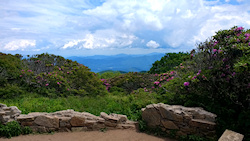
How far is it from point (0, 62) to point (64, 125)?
6.17 m

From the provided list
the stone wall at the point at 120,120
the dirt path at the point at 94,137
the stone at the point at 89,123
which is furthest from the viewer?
the stone at the point at 89,123

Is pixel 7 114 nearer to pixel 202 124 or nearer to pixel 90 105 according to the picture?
pixel 90 105

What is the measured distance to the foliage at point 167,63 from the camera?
47.9 ft

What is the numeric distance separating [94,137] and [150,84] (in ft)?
24.6

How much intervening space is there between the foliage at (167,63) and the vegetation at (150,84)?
6.55 ft

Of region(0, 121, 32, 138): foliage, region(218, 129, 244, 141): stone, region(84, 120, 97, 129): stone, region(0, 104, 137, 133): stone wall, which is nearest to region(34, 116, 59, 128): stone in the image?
region(0, 104, 137, 133): stone wall

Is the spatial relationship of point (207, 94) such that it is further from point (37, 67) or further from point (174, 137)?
point (37, 67)

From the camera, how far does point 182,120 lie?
5.26 meters

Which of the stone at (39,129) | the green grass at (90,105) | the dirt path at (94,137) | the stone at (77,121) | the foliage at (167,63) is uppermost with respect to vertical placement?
the foliage at (167,63)

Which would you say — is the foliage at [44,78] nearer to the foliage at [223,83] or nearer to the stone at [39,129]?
the stone at [39,129]

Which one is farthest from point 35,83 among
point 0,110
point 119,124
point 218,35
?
point 218,35

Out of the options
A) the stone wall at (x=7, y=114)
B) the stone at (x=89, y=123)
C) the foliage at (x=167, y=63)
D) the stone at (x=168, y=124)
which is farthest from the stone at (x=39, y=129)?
the foliage at (x=167, y=63)

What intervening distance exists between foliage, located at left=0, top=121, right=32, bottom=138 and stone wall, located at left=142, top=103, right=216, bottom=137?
12.9 ft

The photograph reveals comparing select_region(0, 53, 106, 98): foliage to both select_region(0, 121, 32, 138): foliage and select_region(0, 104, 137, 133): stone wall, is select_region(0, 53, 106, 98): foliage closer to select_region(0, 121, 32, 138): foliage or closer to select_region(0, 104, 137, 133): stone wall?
select_region(0, 104, 137, 133): stone wall
